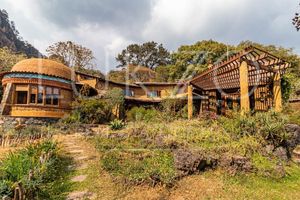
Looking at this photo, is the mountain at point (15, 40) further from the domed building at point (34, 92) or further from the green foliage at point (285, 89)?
the green foliage at point (285, 89)

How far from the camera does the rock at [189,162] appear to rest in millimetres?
5711

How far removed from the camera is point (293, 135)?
7.80 m

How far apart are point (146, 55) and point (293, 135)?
37.3m

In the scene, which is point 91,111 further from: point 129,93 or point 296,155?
point 296,155

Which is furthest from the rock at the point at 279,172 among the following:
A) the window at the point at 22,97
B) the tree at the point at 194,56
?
the tree at the point at 194,56

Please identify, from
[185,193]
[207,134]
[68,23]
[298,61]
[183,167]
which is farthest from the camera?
[298,61]

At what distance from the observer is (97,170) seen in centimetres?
654

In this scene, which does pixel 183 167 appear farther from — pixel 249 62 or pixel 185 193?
pixel 249 62

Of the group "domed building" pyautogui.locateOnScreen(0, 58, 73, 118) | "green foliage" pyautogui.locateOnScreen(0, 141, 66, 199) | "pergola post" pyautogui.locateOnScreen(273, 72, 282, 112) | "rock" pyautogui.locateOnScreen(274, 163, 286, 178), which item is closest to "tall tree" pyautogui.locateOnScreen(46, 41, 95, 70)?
"domed building" pyautogui.locateOnScreen(0, 58, 73, 118)

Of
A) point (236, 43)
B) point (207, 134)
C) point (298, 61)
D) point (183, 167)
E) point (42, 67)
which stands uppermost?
point (236, 43)

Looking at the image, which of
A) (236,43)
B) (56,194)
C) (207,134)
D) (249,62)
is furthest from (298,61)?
(56,194)

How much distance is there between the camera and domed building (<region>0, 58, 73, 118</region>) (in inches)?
669

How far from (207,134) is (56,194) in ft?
17.9

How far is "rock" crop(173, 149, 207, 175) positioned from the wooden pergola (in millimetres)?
3968
